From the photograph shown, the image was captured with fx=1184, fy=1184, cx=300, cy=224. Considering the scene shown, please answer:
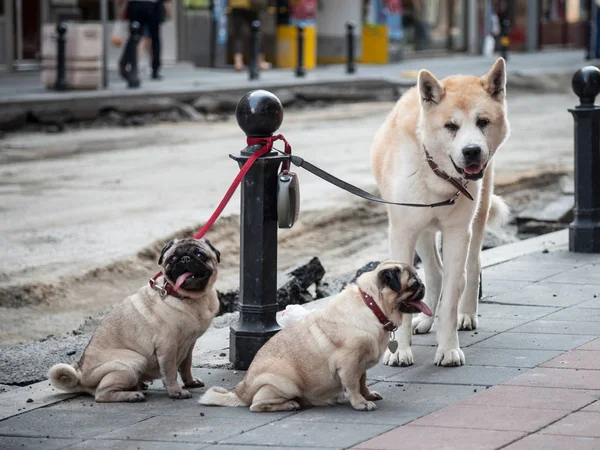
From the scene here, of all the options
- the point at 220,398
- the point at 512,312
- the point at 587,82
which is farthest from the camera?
the point at 587,82

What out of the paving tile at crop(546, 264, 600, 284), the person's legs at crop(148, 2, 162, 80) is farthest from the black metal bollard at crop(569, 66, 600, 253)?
the person's legs at crop(148, 2, 162, 80)

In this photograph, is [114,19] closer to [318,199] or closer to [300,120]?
[300,120]

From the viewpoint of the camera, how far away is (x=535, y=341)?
687 cm

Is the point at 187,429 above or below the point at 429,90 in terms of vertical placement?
below

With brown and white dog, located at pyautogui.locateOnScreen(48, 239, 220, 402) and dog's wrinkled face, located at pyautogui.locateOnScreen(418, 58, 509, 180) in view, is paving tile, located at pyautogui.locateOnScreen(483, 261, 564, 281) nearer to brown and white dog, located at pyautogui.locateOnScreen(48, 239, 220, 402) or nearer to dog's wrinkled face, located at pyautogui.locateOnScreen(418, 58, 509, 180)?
dog's wrinkled face, located at pyautogui.locateOnScreen(418, 58, 509, 180)

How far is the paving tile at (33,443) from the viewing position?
5.11 m

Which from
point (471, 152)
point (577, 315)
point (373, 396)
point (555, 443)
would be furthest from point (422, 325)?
point (555, 443)

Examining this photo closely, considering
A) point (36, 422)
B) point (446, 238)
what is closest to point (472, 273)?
point (446, 238)

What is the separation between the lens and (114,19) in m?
28.0

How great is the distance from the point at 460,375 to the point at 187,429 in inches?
64.0

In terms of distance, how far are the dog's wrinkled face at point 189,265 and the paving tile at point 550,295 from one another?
Result: 2833mm

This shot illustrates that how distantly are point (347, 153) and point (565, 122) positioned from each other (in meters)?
5.80

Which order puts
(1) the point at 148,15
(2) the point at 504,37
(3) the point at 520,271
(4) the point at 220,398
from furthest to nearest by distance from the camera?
(2) the point at 504,37, (1) the point at 148,15, (3) the point at 520,271, (4) the point at 220,398

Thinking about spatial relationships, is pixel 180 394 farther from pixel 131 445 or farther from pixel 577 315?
pixel 577 315
